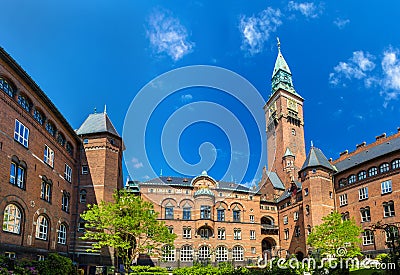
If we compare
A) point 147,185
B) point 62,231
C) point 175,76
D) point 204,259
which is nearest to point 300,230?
point 204,259

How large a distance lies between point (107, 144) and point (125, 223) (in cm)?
1272

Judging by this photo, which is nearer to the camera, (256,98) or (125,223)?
(256,98)

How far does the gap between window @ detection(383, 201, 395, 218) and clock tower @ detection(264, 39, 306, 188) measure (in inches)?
963

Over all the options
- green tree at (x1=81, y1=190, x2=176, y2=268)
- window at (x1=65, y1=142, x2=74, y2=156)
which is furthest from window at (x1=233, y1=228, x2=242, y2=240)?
window at (x1=65, y1=142, x2=74, y2=156)

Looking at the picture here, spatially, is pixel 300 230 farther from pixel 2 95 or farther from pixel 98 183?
pixel 2 95

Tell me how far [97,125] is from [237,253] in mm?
28840

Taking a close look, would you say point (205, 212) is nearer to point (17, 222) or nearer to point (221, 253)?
point (221, 253)

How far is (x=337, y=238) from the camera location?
127ft

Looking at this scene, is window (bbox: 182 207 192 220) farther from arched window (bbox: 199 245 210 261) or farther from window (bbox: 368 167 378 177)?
window (bbox: 368 167 378 177)

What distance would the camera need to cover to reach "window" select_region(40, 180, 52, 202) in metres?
30.8

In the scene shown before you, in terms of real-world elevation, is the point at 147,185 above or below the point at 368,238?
above

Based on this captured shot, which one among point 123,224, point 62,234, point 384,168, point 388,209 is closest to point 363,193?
point 388,209

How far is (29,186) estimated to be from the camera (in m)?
28.1

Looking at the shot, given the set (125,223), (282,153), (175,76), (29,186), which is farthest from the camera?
(282,153)
